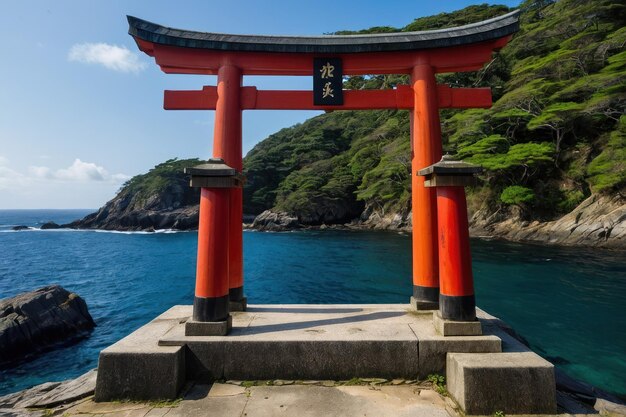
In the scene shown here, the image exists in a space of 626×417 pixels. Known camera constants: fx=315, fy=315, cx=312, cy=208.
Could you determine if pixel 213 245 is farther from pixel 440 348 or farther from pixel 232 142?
pixel 440 348

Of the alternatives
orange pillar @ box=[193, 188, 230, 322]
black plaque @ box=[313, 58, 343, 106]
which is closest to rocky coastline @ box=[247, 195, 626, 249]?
black plaque @ box=[313, 58, 343, 106]

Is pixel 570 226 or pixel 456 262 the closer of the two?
pixel 456 262

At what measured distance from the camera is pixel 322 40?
6.25 meters

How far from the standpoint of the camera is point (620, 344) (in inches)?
330

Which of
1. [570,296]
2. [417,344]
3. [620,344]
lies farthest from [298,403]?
[570,296]

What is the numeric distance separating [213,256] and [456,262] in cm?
359

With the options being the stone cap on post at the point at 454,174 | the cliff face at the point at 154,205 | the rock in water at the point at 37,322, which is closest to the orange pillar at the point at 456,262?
the stone cap on post at the point at 454,174

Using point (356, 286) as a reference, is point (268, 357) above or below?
above

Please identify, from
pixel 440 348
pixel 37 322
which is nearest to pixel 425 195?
pixel 440 348

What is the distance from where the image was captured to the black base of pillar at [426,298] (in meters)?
5.78

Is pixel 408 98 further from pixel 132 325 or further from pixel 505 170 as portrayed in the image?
pixel 505 170

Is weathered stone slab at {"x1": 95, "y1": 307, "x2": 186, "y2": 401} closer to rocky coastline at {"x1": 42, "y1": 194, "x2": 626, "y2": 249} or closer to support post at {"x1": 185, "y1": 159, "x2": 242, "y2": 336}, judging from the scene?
support post at {"x1": 185, "y1": 159, "x2": 242, "y2": 336}

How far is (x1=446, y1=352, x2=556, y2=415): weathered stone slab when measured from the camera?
3.65 meters

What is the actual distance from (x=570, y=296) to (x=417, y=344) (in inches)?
471
